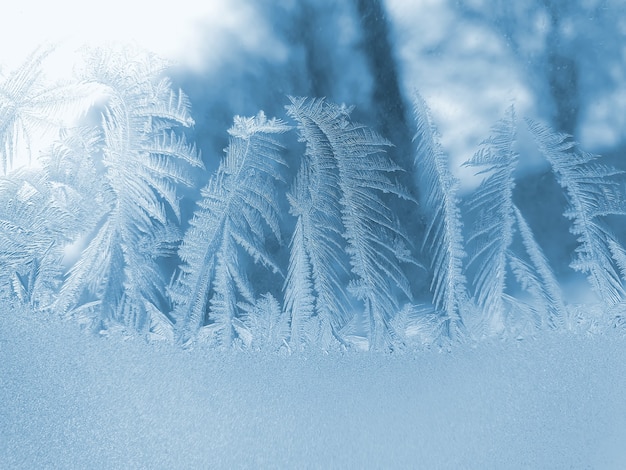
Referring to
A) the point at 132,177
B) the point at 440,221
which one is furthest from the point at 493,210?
the point at 132,177

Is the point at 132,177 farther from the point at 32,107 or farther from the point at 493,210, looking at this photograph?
the point at 493,210

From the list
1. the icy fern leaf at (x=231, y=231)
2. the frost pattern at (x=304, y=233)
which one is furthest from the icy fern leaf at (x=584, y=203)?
the icy fern leaf at (x=231, y=231)

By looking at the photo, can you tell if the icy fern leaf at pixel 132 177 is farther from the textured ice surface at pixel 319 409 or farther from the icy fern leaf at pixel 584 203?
the icy fern leaf at pixel 584 203

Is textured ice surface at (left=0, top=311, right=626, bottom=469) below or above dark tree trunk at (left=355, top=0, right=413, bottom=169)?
below

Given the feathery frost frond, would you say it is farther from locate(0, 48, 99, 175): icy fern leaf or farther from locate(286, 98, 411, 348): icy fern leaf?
locate(0, 48, 99, 175): icy fern leaf

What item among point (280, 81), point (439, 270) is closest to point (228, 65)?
point (280, 81)

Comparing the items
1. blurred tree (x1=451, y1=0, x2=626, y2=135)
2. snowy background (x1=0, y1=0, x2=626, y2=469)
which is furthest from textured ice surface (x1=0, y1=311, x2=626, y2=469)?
blurred tree (x1=451, y1=0, x2=626, y2=135)

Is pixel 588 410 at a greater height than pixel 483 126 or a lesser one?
lesser

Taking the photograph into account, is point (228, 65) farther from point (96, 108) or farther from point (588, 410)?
point (588, 410)
